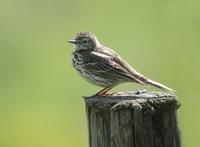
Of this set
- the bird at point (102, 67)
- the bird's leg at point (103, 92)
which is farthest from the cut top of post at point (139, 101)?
the bird at point (102, 67)

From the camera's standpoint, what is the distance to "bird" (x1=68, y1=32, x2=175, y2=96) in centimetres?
1058

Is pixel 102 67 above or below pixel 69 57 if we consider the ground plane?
below

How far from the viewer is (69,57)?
19000 mm

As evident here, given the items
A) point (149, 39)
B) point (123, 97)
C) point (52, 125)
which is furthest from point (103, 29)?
point (123, 97)

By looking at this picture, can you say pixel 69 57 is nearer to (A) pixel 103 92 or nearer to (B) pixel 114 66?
(B) pixel 114 66

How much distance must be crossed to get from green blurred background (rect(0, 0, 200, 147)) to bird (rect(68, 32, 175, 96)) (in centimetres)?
363

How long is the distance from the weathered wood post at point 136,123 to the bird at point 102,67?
7.30 ft

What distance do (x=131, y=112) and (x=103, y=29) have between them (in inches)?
508

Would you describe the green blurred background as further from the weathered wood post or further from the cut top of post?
the weathered wood post

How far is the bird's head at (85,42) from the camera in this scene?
37.7 feet

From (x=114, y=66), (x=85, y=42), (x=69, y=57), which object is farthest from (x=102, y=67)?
(x=69, y=57)

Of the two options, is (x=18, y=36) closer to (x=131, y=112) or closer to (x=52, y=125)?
(x=52, y=125)

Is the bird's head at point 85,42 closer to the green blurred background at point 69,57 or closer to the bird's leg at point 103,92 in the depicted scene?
the bird's leg at point 103,92

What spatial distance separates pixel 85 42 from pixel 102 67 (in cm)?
77
